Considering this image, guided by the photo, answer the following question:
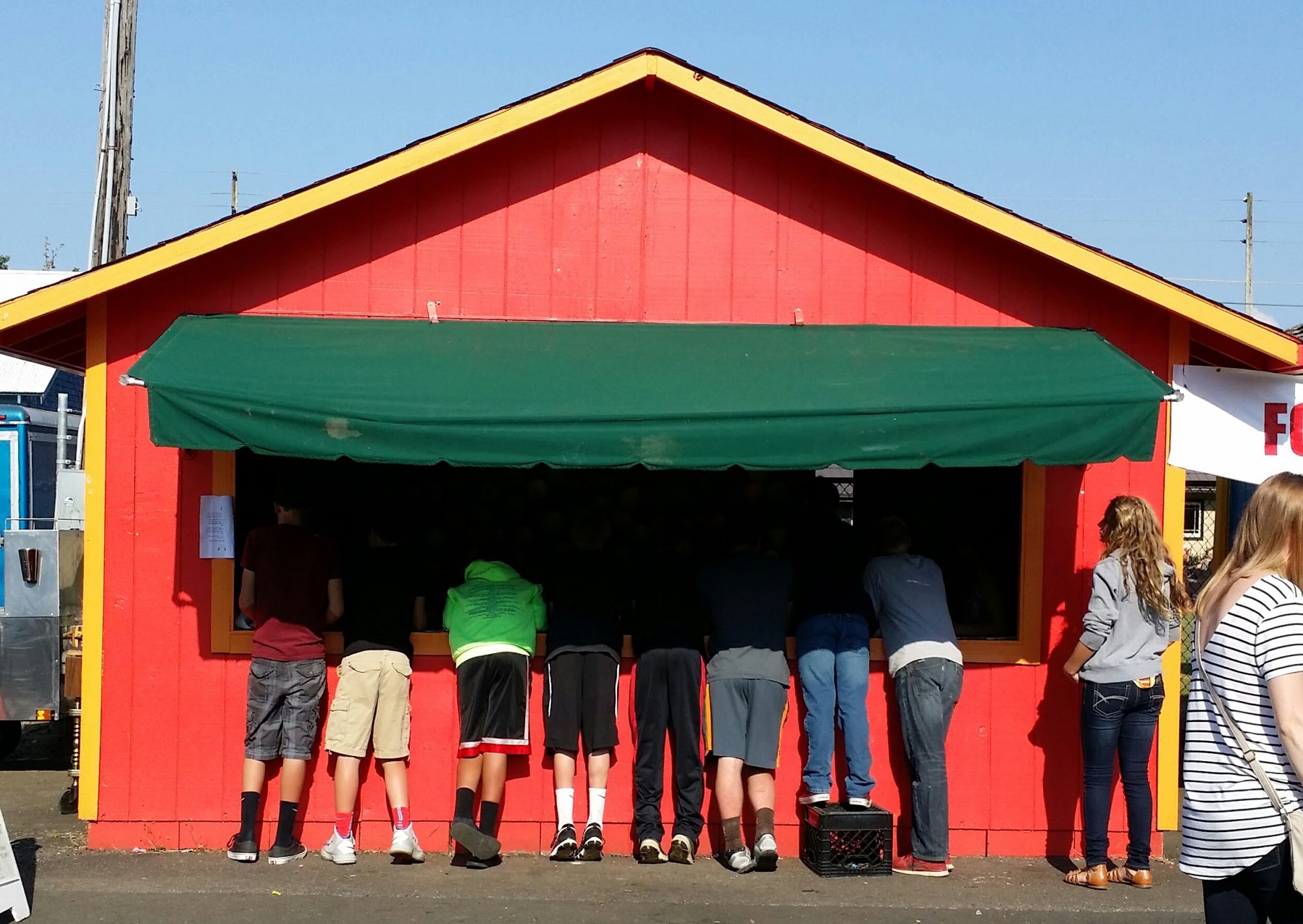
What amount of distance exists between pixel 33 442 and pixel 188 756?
567 centimetres

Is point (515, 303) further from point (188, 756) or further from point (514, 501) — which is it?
point (188, 756)

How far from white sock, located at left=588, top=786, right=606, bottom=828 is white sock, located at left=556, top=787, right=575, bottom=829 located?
103 millimetres

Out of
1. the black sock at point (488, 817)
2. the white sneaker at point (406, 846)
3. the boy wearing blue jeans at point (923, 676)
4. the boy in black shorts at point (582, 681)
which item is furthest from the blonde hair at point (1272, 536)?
the white sneaker at point (406, 846)

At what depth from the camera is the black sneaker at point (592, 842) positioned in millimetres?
7098

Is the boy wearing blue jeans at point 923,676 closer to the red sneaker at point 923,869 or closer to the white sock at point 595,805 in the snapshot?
the red sneaker at point 923,869

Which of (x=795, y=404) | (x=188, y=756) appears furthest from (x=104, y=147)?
(x=795, y=404)

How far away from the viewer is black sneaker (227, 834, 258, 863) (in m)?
7.07

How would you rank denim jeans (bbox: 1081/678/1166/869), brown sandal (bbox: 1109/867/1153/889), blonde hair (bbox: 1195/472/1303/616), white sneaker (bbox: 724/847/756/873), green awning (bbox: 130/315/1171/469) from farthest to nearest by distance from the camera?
1. white sneaker (bbox: 724/847/756/873)
2. brown sandal (bbox: 1109/867/1153/889)
3. denim jeans (bbox: 1081/678/1166/869)
4. green awning (bbox: 130/315/1171/469)
5. blonde hair (bbox: 1195/472/1303/616)

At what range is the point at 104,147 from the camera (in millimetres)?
12539

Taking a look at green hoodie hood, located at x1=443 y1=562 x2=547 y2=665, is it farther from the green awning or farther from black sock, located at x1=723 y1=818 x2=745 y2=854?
black sock, located at x1=723 y1=818 x2=745 y2=854

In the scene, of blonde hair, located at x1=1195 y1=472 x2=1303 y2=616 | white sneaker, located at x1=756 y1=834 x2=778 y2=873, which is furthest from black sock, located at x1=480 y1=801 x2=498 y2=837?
blonde hair, located at x1=1195 y1=472 x2=1303 y2=616

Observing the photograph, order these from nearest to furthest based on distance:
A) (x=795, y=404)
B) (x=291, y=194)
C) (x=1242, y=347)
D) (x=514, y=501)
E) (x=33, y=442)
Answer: (x=795, y=404) → (x=291, y=194) → (x=1242, y=347) → (x=514, y=501) → (x=33, y=442)

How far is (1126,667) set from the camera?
6.74m

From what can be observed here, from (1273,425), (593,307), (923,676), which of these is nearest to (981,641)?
(923,676)
